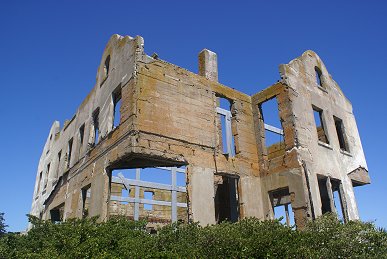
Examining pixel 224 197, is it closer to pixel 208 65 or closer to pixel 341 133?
pixel 208 65

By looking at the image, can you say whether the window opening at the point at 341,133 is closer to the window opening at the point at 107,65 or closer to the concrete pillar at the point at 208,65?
the concrete pillar at the point at 208,65

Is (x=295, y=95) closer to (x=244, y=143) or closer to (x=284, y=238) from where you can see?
(x=244, y=143)

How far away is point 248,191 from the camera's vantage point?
47.1 feet

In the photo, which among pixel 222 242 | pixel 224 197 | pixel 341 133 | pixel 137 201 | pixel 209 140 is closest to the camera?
pixel 222 242

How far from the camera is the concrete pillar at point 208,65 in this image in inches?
649

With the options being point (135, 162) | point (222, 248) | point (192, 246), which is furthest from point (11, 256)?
point (222, 248)

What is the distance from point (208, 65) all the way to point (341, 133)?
7.96 meters

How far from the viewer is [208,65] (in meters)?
16.8

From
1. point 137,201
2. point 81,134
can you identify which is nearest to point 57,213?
point 137,201

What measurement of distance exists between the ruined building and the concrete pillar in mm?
64

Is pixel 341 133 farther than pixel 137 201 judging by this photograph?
No

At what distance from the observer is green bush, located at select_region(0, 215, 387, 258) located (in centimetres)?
728

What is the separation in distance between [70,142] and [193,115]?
938 centimetres

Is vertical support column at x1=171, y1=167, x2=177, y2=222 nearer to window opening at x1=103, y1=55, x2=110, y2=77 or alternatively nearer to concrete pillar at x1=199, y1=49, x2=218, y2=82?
concrete pillar at x1=199, y1=49, x2=218, y2=82
